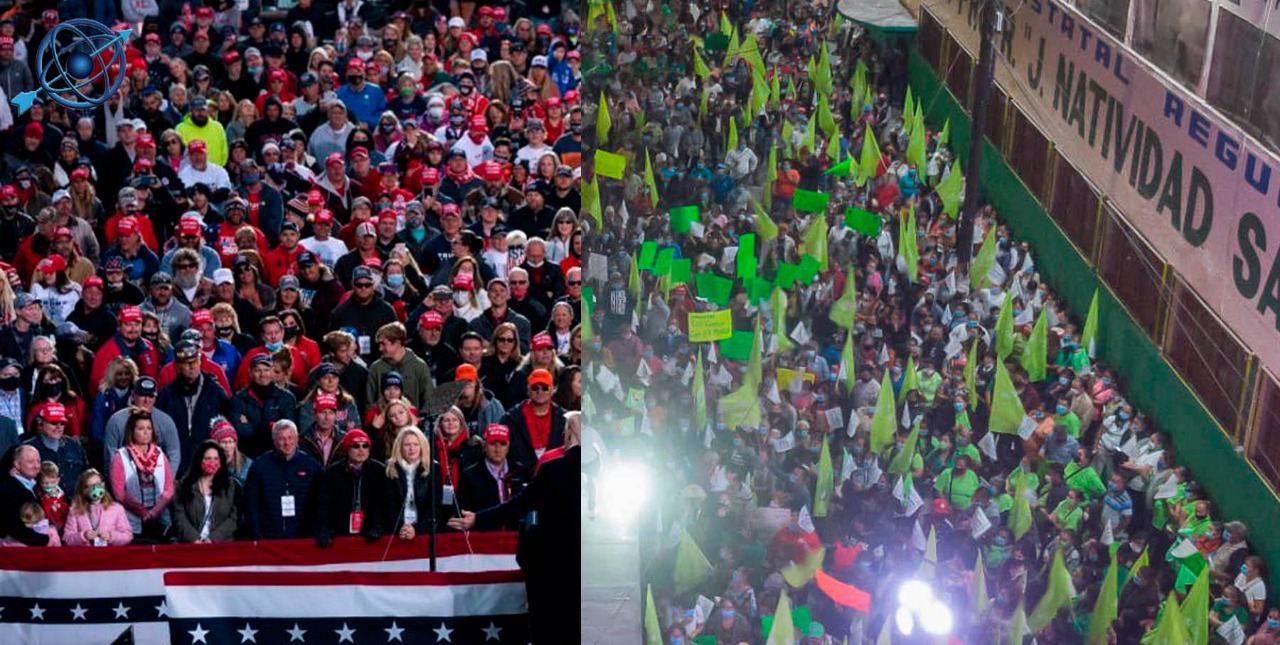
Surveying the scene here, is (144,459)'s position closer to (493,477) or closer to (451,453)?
(451,453)

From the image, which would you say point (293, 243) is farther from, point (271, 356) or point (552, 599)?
point (552, 599)

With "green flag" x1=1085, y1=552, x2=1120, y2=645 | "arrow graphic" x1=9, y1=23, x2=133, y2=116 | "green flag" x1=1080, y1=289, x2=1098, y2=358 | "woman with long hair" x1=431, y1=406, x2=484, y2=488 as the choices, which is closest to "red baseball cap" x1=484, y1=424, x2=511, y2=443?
"woman with long hair" x1=431, y1=406, x2=484, y2=488

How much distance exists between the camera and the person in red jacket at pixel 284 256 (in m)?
11.5

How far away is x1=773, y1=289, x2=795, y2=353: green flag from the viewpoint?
3.86 metres

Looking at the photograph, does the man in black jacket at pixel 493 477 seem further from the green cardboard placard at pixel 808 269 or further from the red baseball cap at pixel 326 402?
the green cardboard placard at pixel 808 269

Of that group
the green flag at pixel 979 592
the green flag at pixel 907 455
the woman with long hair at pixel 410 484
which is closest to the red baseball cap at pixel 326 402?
the woman with long hair at pixel 410 484

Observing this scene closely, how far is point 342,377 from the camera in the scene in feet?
32.2

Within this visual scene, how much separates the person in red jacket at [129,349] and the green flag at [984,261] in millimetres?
7252

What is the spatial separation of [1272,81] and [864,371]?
3.76ft

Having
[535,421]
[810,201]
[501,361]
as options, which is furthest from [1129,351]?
[501,361]

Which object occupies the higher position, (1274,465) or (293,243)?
(1274,465)

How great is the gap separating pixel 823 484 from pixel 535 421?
5.17m

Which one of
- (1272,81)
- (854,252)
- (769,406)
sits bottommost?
(769,406)

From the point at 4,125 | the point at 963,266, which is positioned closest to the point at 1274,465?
A: the point at 963,266
